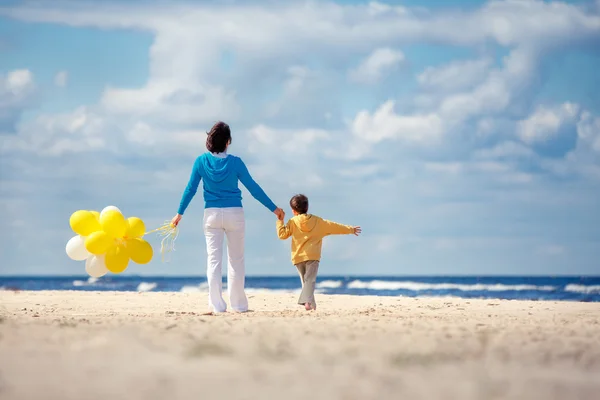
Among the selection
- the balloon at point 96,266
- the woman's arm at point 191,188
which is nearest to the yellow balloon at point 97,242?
the balloon at point 96,266

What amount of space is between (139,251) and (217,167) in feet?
4.66

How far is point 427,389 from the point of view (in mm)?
4402

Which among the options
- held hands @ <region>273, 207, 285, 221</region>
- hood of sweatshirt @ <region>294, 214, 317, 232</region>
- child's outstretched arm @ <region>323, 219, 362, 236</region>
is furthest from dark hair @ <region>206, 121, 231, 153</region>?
child's outstretched arm @ <region>323, 219, 362, 236</region>

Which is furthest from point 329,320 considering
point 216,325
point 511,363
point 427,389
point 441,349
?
point 427,389

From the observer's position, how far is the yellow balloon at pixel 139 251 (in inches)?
361

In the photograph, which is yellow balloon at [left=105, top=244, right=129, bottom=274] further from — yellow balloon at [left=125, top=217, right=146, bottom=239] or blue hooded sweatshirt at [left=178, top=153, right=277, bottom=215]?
blue hooded sweatshirt at [left=178, top=153, right=277, bottom=215]

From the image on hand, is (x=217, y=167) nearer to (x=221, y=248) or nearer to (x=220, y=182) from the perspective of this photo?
(x=220, y=182)

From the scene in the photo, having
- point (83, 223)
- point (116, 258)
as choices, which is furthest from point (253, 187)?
point (83, 223)

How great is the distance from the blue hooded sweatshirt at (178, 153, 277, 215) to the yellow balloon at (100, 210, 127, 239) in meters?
0.74

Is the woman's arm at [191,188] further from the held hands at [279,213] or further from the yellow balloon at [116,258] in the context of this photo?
the held hands at [279,213]

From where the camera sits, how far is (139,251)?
920 cm

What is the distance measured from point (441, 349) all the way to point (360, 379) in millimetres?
1245

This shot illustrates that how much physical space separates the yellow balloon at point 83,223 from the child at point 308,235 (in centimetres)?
229

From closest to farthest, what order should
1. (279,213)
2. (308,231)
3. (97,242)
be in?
(97,242) → (279,213) → (308,231)
